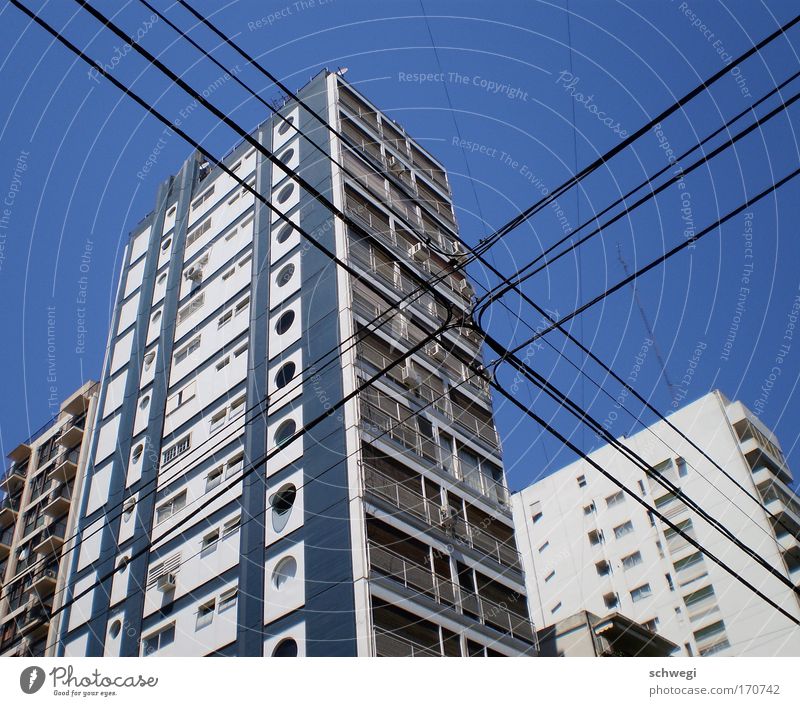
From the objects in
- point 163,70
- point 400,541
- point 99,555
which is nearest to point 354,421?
point 400,541

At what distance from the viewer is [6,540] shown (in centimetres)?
5722

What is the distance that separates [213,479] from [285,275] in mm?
8729

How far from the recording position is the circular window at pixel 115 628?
33.0 meters

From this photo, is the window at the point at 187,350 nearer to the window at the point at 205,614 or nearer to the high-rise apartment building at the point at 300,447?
the high-rise apartment building at the point at 300,447

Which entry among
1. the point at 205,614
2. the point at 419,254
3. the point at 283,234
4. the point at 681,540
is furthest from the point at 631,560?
the point at 205,614

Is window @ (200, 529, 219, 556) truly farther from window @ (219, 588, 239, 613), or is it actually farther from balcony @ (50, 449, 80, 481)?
balcony @ (50, 449, 80, 481)

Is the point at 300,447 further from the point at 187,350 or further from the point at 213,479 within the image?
the point at 187,350

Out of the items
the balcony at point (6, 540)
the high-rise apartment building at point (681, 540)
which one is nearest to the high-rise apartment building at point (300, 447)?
the balcony at point (6, 540)

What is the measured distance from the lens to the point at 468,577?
30875mm

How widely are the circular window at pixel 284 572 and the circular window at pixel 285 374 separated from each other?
23.9ft

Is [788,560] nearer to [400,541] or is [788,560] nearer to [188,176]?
[400,541]

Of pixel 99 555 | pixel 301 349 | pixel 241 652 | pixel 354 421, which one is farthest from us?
pixel 99 555

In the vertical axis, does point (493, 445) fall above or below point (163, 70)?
above

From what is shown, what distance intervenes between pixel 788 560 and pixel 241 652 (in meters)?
39.4
